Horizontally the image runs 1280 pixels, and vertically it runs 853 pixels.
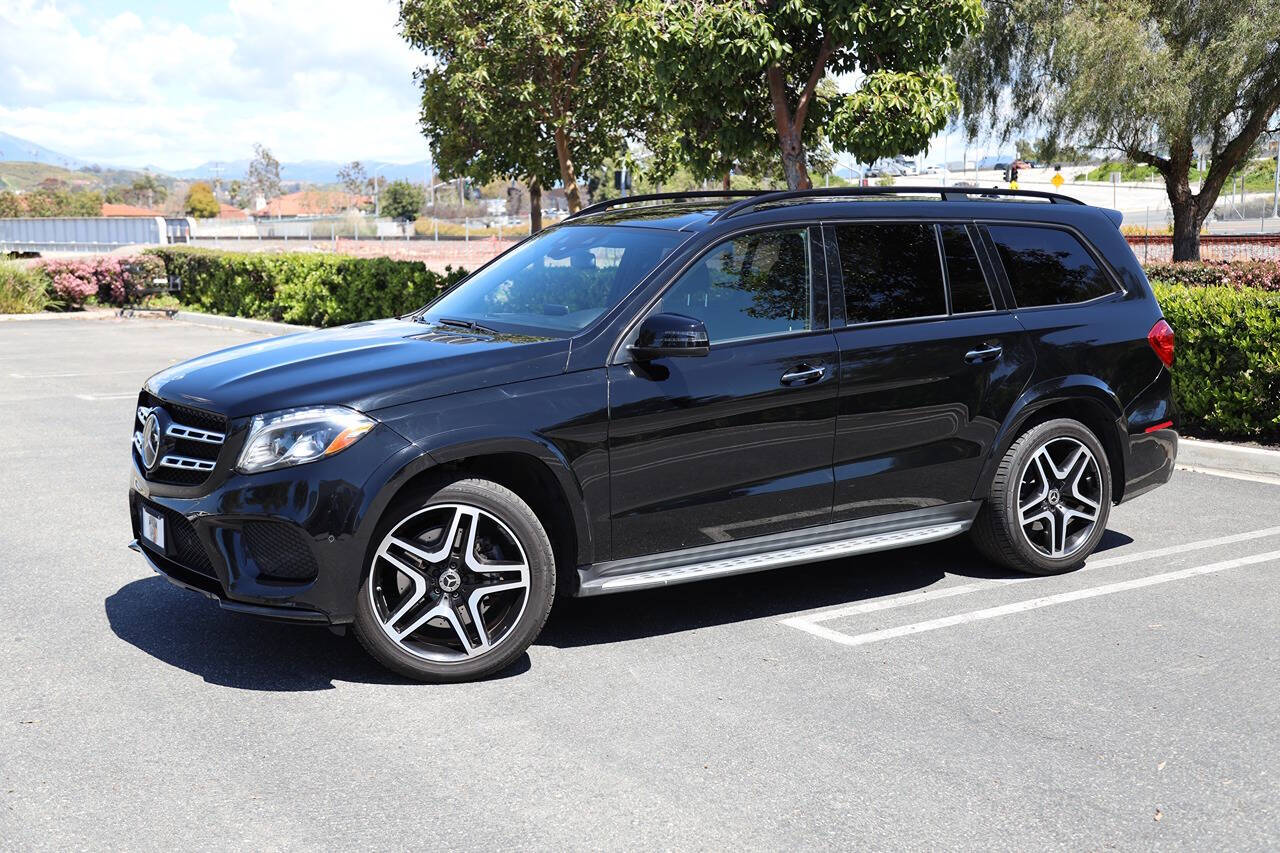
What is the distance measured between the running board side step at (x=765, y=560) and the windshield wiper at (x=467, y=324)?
3.91 ft

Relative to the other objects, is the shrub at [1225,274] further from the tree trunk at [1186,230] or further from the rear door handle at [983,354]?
the rear door handle at [983,354]

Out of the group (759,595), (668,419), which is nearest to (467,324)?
(668,419)

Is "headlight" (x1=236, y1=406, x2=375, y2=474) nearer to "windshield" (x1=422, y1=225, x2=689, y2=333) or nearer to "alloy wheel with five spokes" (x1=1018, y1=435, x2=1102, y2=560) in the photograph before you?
"windshield" (x1=422, y1=225, x2=689, y2=333)

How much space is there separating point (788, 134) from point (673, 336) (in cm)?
1041

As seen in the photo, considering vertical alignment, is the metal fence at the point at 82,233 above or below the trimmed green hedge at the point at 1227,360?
above

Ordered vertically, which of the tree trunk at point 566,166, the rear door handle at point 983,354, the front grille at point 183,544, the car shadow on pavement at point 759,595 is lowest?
the car shadow on pavement at point 759,595

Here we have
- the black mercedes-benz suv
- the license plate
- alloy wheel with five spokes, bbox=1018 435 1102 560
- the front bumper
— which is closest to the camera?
the front bumper

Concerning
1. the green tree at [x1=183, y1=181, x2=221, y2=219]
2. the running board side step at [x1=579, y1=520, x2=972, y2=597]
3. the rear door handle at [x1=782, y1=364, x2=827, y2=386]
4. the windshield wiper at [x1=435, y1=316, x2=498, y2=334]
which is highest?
the green tree at [x1=183, y1=181, x2=221, y2=219]

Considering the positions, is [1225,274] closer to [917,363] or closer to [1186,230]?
[1186,230]

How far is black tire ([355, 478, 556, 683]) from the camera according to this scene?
4.77 metres

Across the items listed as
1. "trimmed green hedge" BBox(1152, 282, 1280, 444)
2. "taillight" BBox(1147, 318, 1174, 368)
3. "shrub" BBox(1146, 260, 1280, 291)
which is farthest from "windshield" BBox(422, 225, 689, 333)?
"shrub" BBox(1146, 260, 1280, 291)

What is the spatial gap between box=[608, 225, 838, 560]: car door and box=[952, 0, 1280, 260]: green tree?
899 inches

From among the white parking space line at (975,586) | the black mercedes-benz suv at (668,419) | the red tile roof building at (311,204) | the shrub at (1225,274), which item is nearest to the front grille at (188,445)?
the black mercedes-benz suv at (668,419)

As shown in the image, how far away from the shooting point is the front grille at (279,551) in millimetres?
4625
